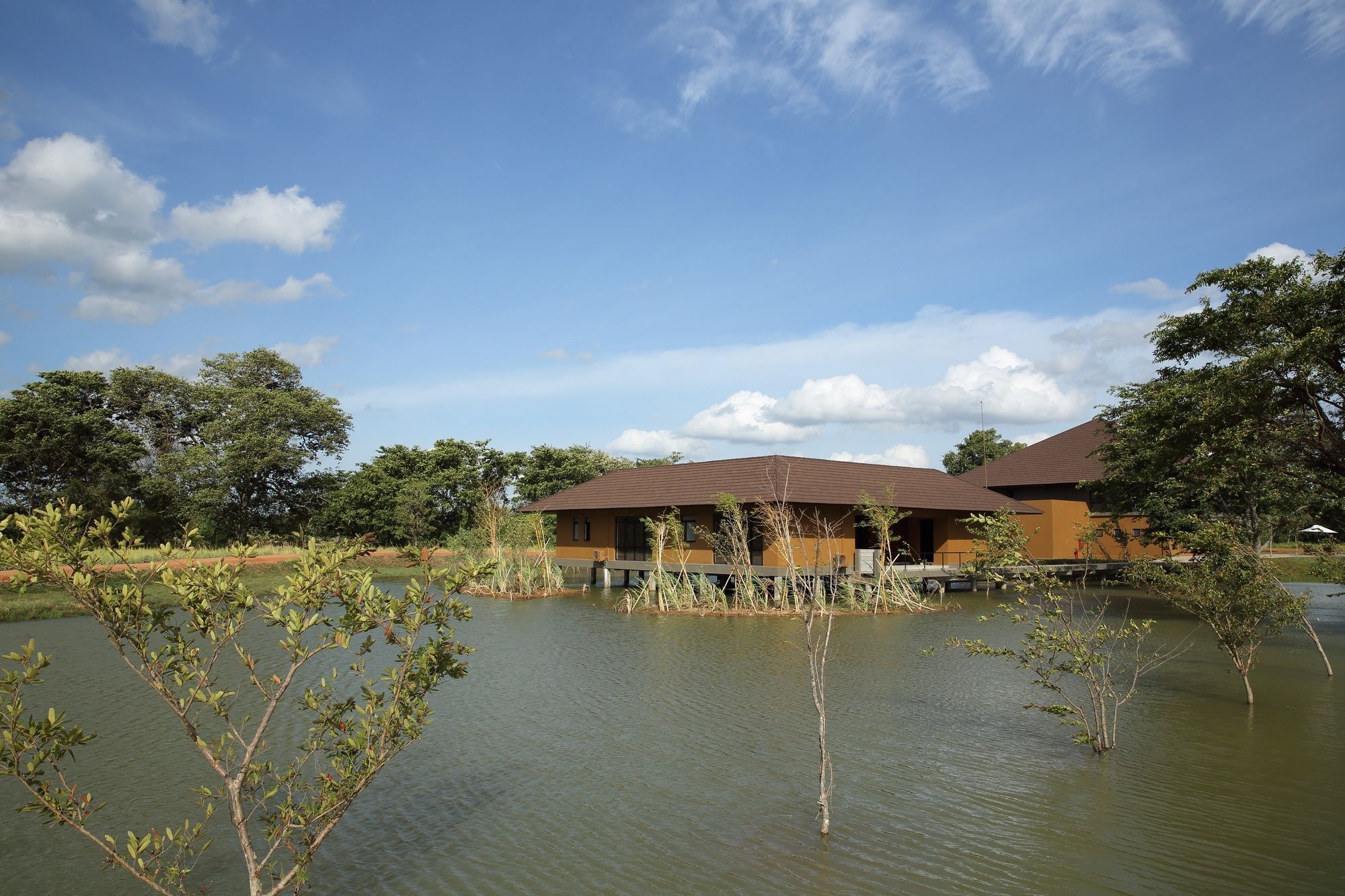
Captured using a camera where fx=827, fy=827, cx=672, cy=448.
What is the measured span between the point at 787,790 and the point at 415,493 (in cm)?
3237

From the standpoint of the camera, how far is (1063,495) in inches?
1328

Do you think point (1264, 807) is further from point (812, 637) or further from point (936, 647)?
point (812, 637)

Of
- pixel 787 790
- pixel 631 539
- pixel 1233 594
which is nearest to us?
pixel 787 790

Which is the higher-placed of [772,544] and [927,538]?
[927,538]

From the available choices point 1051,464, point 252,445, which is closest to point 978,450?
point 1051,464

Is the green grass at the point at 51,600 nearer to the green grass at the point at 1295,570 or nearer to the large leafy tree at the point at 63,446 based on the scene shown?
the large leafy tree at the point at 63,446

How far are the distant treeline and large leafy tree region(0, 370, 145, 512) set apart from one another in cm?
5

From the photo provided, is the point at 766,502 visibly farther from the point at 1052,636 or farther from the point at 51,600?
the point at 51,600

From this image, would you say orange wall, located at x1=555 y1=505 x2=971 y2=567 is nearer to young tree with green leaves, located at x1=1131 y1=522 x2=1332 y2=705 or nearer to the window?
the window

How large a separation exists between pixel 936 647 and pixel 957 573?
34.4 feet

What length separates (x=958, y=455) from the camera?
58938 millimetres

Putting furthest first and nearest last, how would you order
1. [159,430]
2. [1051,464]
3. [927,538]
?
[159,430] < [1051,464] < [927,538]

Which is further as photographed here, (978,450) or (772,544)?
(978,450)

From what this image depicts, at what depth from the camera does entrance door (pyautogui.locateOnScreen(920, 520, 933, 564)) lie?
2864 centimetres
